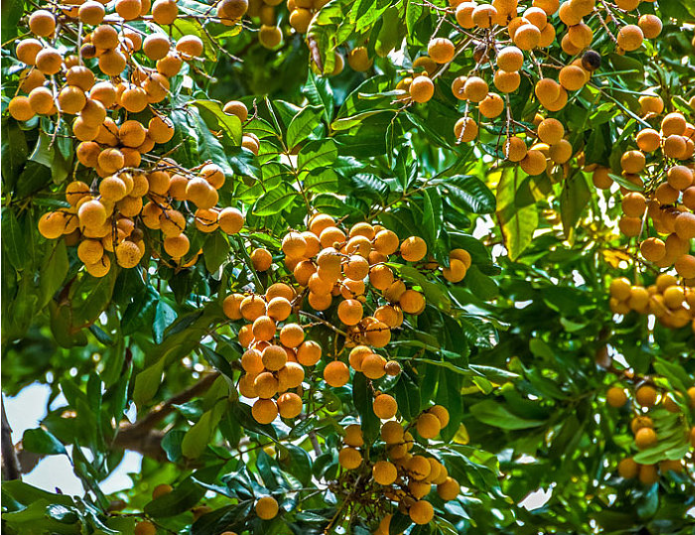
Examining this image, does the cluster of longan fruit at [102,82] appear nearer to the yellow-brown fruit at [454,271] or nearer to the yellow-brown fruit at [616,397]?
the yellow-brown fruit at [454,271]

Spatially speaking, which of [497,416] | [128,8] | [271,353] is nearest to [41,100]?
[128,8]

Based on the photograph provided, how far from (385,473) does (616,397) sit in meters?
0.68

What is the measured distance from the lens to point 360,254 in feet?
3.29

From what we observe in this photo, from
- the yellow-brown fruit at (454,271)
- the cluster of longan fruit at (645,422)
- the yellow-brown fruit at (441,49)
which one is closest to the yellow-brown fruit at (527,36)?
the yellow-brown fruit at (441,49)

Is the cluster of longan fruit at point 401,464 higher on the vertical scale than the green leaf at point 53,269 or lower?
lower

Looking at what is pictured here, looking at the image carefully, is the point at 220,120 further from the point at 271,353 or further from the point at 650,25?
the point at 650,25

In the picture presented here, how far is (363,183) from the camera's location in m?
1.18

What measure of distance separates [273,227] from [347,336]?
0.23 m

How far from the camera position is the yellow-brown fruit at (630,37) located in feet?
3.24

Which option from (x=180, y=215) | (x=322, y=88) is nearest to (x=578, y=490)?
(x=322, y=88)

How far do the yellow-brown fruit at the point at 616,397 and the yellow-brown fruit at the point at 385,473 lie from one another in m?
0.65

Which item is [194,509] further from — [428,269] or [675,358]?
[675,358]

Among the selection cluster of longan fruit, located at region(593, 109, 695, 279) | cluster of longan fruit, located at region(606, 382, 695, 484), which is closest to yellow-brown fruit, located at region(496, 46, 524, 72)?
cluster of longan fruit, located at region(593, 109, 695, 279)

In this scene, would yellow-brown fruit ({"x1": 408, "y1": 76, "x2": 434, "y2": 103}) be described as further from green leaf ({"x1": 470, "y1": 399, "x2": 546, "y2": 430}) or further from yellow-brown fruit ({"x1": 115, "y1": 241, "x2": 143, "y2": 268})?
green leaf ({"x1": 470, "y1": 399, "x2": 546, "y2": 430})
